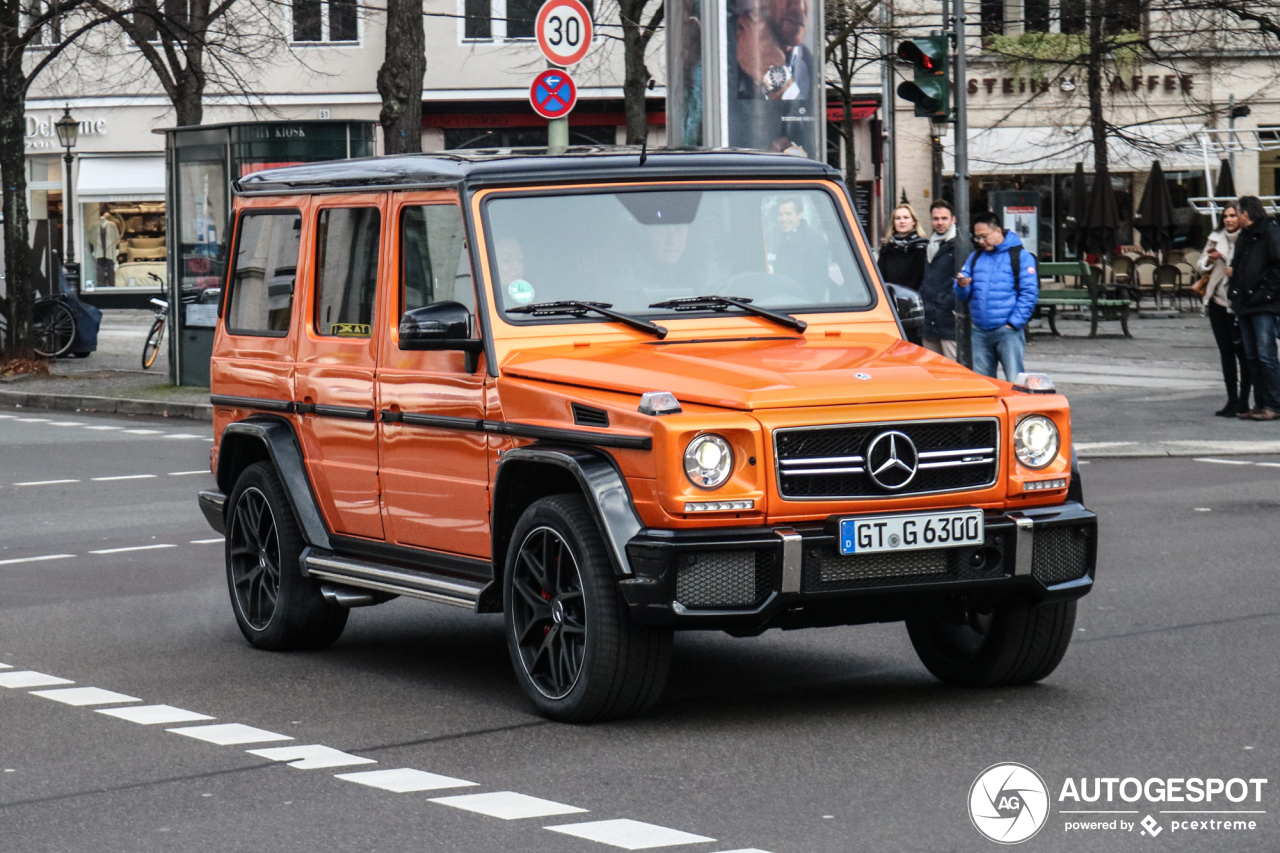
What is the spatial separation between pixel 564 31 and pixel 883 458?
1015 centimetres

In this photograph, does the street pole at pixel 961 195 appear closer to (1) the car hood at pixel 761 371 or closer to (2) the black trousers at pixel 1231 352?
(2) the black trousers at pixel 1231 352

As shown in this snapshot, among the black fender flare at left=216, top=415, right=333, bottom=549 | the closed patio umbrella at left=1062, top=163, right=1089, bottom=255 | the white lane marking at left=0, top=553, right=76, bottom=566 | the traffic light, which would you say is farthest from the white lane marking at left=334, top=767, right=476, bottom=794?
the closed patio umbrella at left=1062, top=163, right=1089, bottom=255

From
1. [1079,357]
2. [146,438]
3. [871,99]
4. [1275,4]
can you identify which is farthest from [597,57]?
[146,438]

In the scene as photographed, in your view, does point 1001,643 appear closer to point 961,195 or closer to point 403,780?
point 403,780

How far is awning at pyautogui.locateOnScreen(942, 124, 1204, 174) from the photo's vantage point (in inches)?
1736

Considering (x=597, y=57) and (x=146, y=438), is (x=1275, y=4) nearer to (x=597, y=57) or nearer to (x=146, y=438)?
(x=597, y=57)

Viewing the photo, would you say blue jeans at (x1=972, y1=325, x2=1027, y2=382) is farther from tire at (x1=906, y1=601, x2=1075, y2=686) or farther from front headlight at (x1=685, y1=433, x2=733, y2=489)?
front headlight at (x1=685, y1=433, x2=733, y2=489)

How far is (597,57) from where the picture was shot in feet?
146

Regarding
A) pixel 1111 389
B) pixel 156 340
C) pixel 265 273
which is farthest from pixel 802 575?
pixel 156 340

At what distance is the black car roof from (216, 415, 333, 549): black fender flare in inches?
39.8

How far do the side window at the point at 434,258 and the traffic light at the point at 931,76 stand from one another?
32.2 ft

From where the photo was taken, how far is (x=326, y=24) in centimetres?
4522

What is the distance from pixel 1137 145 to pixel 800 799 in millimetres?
37456

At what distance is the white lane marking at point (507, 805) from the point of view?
577cm
